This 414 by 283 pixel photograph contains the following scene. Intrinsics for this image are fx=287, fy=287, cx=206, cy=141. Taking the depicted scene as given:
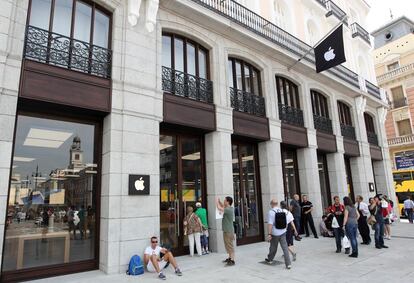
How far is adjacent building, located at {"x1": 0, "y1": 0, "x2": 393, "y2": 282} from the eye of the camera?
7.48 meters

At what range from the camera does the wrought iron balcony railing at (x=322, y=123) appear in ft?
53.8

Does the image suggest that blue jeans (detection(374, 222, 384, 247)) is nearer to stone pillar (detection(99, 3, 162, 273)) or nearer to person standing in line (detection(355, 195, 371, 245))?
person standing in line (detection(355, 195, 371, 245))

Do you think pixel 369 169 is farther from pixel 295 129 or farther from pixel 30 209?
pixel 30 209

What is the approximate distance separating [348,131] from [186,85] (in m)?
13.0

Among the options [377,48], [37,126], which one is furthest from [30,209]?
[377,48]

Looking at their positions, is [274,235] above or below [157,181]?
below

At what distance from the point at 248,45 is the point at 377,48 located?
3238 centimetres

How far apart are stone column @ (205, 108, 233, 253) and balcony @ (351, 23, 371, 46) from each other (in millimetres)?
15970

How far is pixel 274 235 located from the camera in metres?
8.11

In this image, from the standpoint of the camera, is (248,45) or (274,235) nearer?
(274,235)

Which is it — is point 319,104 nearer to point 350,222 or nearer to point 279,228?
point 350,222

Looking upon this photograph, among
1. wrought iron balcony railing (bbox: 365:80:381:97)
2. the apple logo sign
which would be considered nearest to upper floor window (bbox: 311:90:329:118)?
wrought iron balcony railing (bbox: 365:80:381:97)

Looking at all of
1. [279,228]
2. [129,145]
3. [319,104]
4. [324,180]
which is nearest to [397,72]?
[319,104]

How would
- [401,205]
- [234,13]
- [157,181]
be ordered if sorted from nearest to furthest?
[157,181] → [234,13] → [401,205]
